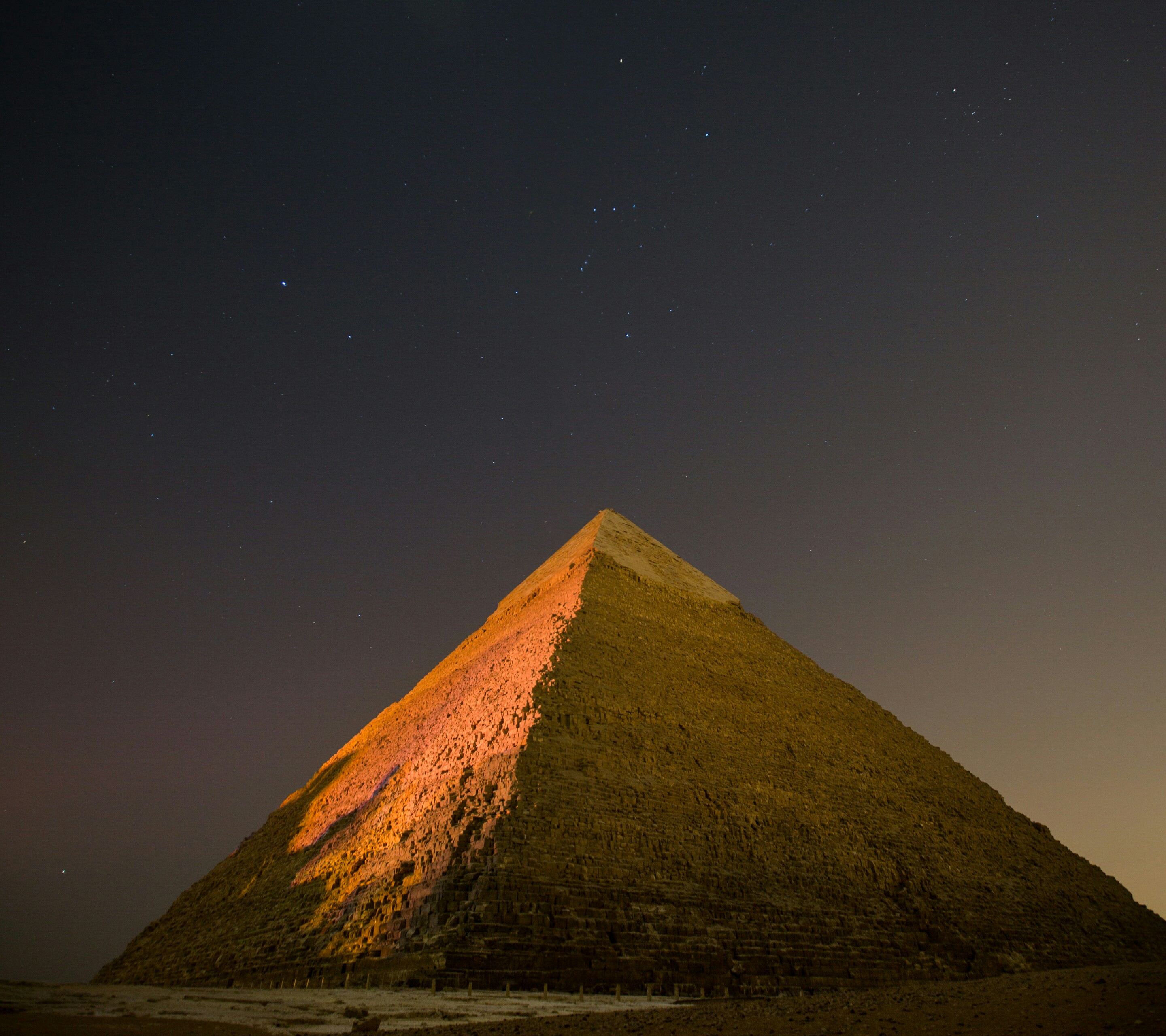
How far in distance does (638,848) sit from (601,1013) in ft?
10.1

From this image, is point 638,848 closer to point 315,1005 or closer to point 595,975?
point 595,975

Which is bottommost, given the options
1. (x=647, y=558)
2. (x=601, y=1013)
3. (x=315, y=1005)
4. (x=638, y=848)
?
(x=315, y=1005)

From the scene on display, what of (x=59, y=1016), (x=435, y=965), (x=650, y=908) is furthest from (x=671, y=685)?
(x=59, y=1016)

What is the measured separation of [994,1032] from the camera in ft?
17.0

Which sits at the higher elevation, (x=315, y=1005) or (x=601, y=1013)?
(x=601, y=1013)

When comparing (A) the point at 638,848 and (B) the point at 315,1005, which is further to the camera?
(A) the point at 638,848

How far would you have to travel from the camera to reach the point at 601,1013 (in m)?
6.81

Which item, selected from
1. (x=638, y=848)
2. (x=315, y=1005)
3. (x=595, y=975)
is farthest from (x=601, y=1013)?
(x=638, y=848)

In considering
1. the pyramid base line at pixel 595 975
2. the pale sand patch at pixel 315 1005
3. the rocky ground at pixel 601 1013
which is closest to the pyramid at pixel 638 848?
the pyramid base line at pixel 595 975

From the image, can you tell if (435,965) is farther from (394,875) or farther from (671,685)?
(671,685)

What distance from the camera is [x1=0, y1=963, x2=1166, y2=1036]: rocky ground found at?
5.07 metres

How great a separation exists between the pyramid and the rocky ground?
3.14 feet

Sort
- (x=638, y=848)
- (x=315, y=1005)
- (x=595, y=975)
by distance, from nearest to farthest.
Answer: (x=315, y=1005) < (x=595, y=975) < (x=638, y=848)

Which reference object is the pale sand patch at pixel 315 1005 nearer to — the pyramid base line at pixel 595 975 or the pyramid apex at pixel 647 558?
the pyramid base line at pixel 595 975
